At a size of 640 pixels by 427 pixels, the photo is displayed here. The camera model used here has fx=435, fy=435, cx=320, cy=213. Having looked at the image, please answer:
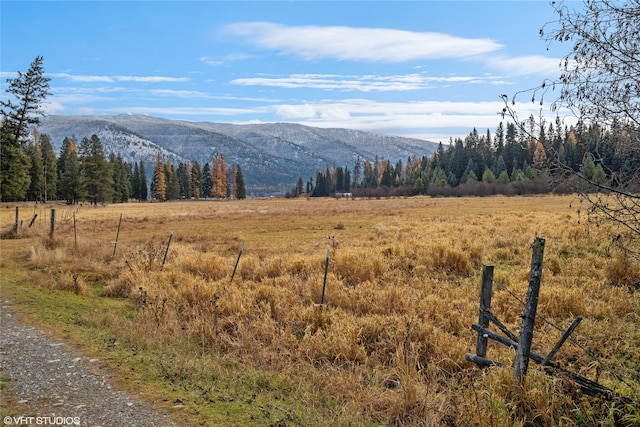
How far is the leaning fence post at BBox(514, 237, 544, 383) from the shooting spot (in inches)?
205

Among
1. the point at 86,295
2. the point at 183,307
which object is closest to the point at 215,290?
the point at 183,307

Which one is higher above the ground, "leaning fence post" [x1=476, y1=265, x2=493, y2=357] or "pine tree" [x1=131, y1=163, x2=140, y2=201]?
"leaning fence post" [x1=476, y1=265, x2=493, y2=357]

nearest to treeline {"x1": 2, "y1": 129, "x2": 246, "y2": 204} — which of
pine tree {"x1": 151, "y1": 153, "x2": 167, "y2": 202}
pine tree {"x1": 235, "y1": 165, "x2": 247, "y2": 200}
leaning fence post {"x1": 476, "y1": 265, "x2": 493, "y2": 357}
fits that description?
pine tree {"x1": 151, "y1": 153, "x2": 167, "y2": 202}

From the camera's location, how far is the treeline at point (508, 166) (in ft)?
16.4

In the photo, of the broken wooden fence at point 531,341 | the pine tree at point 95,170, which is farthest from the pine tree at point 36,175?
the broken wooden fence at point 531,341

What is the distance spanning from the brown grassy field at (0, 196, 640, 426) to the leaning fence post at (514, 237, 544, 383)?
0.25 m

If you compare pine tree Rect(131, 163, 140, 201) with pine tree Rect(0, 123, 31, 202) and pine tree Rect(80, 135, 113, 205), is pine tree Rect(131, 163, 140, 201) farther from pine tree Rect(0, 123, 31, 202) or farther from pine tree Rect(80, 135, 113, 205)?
pine tree Rect(0, 123, 31, 202)

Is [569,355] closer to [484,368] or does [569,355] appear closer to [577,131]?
[484,368]

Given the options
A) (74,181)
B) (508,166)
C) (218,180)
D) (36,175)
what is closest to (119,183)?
(36,175)

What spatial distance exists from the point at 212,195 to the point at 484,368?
126707mm

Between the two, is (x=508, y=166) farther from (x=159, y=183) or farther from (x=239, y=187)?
(x=159, y=183)

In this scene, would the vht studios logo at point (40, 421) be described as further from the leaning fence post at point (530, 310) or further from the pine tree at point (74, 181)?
the pine tree at point (74, 181)

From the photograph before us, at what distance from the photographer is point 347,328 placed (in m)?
8.70

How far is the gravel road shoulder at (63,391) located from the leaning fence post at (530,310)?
14.5 feet
